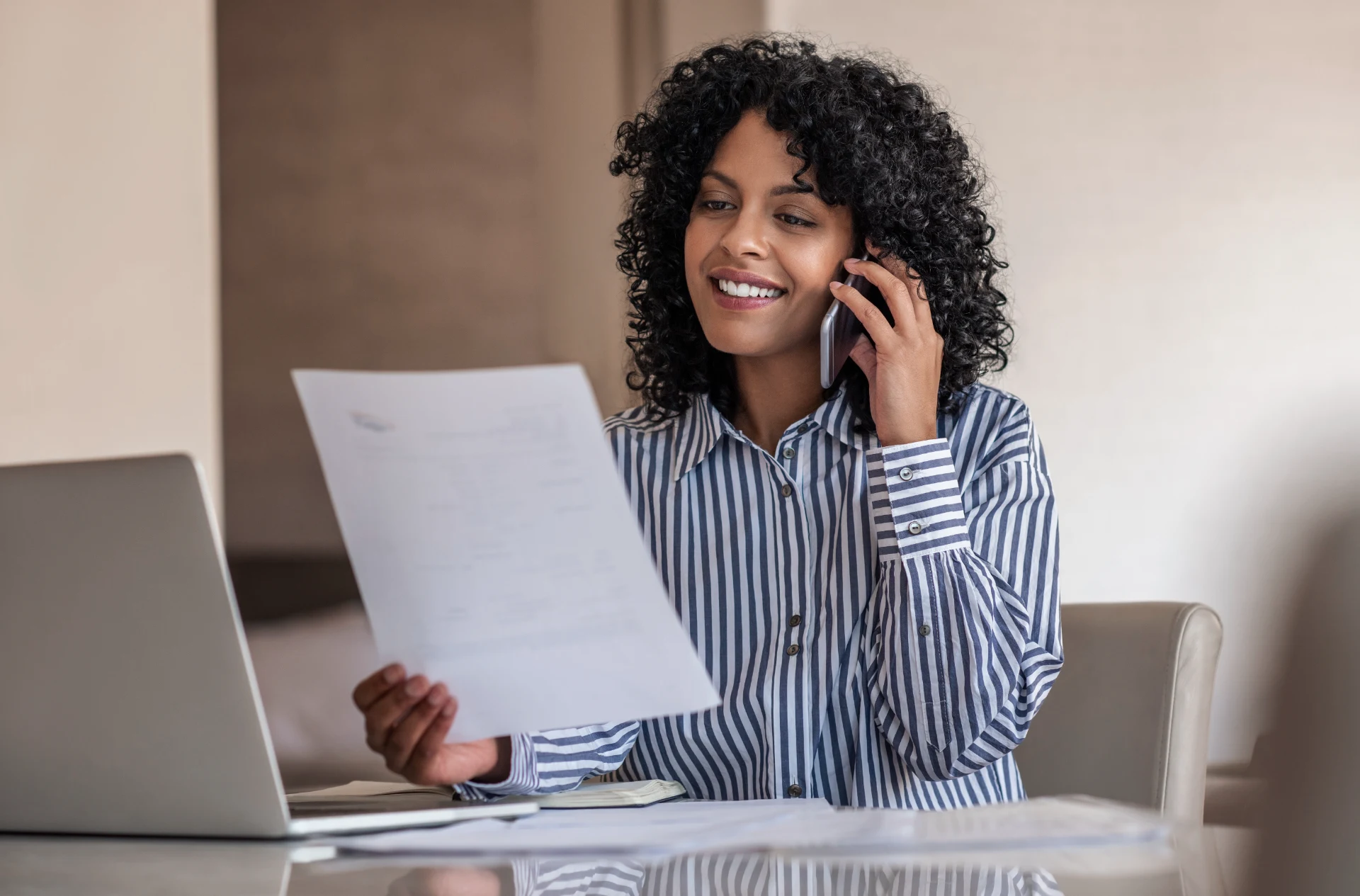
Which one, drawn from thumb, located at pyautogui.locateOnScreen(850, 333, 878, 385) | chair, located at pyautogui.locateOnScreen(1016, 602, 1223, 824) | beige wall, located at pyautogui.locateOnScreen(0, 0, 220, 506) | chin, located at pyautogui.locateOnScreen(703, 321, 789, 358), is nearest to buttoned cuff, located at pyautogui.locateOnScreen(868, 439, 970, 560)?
thumb, located at pyautogui.locateOnScreen(850, 333, 878, 385)

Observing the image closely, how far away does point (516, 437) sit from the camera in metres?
0.73

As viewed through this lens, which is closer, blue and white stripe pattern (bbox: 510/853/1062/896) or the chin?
blue and white stripe pattern (bbox: 510/853/1062/896)

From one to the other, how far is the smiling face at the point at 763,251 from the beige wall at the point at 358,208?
186cm

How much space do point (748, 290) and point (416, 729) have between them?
0.61 m

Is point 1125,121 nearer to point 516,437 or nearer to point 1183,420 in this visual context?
point 1183,420

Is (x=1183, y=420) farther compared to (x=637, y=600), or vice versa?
(x=1183, y=420)

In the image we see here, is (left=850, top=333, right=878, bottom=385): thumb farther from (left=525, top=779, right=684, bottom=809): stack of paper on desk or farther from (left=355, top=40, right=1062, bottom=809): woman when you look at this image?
(left=525, top=779, right=684, bottom=809): stack of paper on desk

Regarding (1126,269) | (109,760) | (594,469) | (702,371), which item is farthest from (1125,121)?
(109,760)

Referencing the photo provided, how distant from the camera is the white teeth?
1.28 m

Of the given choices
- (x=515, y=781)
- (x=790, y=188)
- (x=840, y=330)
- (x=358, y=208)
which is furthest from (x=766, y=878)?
(x=358, y=208)

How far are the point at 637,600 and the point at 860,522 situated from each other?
0.53m

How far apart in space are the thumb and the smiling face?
0.29ft

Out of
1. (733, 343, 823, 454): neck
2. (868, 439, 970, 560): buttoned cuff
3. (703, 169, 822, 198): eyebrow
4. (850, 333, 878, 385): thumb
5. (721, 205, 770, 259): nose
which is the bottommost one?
(868, 439, 970, 560): buttoned cuff

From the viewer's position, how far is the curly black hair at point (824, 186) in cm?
130
